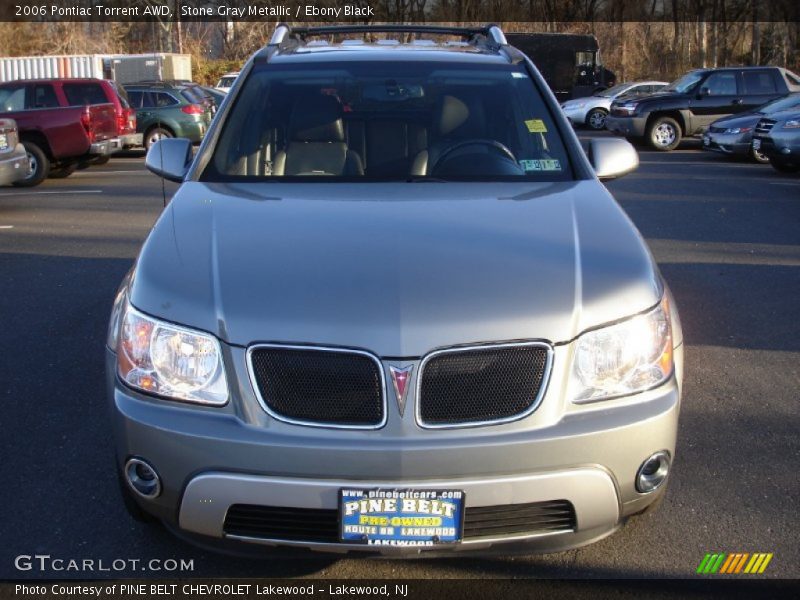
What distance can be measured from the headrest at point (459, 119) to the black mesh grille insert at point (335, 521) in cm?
219

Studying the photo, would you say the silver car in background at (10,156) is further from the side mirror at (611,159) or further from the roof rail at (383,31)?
the side mirror at (611,159)

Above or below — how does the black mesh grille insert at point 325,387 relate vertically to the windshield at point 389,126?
below

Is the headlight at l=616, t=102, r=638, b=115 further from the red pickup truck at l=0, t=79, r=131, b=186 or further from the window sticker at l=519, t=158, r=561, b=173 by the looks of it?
the window sticker at l=519, t=158, r=561, b=173

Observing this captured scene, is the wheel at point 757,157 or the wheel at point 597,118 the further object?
the wheel at point 597,118

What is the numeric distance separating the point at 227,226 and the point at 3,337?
3.38m

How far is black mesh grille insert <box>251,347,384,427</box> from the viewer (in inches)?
110

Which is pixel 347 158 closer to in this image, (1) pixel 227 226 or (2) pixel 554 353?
(1) pixel 227 226

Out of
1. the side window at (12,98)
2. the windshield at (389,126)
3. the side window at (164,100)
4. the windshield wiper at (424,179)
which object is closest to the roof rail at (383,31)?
the windshield at (389,126)

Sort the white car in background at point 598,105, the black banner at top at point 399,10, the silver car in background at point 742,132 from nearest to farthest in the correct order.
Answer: the silver car in background at point 742,132 → the white car in background at point 598,105 → the black banner at top at point 399,10

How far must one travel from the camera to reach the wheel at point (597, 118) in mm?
27609

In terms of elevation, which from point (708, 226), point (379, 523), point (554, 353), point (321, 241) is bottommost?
point (708, 226)

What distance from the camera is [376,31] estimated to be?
5543 mm

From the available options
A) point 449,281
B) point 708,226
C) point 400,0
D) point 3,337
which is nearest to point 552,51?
point 400,0

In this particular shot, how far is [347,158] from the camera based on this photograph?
14.4 ft
